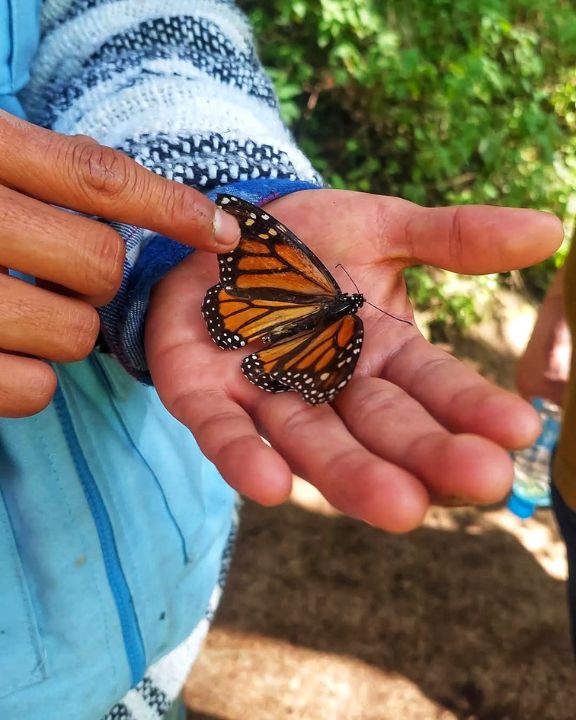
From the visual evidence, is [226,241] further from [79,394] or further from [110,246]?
[79,394]

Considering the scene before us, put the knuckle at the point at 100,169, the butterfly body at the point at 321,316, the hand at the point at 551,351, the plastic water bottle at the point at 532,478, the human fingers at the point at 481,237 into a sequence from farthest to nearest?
1. the plastic water bottle at the point at 532,478
2. the hand at the point at 551,351
3. the butterfly body at the point at 321,316
4. the human fingers at the point at 481,237
5. the knuckle at the point at 100,169

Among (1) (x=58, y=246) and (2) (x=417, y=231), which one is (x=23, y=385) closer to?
(1) (x=58, y=246)

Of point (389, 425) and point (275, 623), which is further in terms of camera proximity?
point (275, 623)

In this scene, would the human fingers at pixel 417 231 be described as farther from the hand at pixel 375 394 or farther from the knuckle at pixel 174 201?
the knuckle at pixel 174 201

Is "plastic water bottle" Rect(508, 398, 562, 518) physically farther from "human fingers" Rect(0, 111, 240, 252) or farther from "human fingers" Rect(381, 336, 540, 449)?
"human fingers" Rect(0, 111, 240, 252)

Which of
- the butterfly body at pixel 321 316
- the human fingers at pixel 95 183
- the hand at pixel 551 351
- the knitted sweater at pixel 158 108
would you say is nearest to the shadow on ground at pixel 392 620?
the hand at pixel 551 351

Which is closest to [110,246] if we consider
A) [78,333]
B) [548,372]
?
[78,333]

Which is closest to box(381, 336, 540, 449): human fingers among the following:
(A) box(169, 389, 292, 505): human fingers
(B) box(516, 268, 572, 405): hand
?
(A) box(169, 389, 292, 505): human fingers

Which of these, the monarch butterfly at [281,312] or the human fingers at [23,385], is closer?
the human fingers at [23,385]
